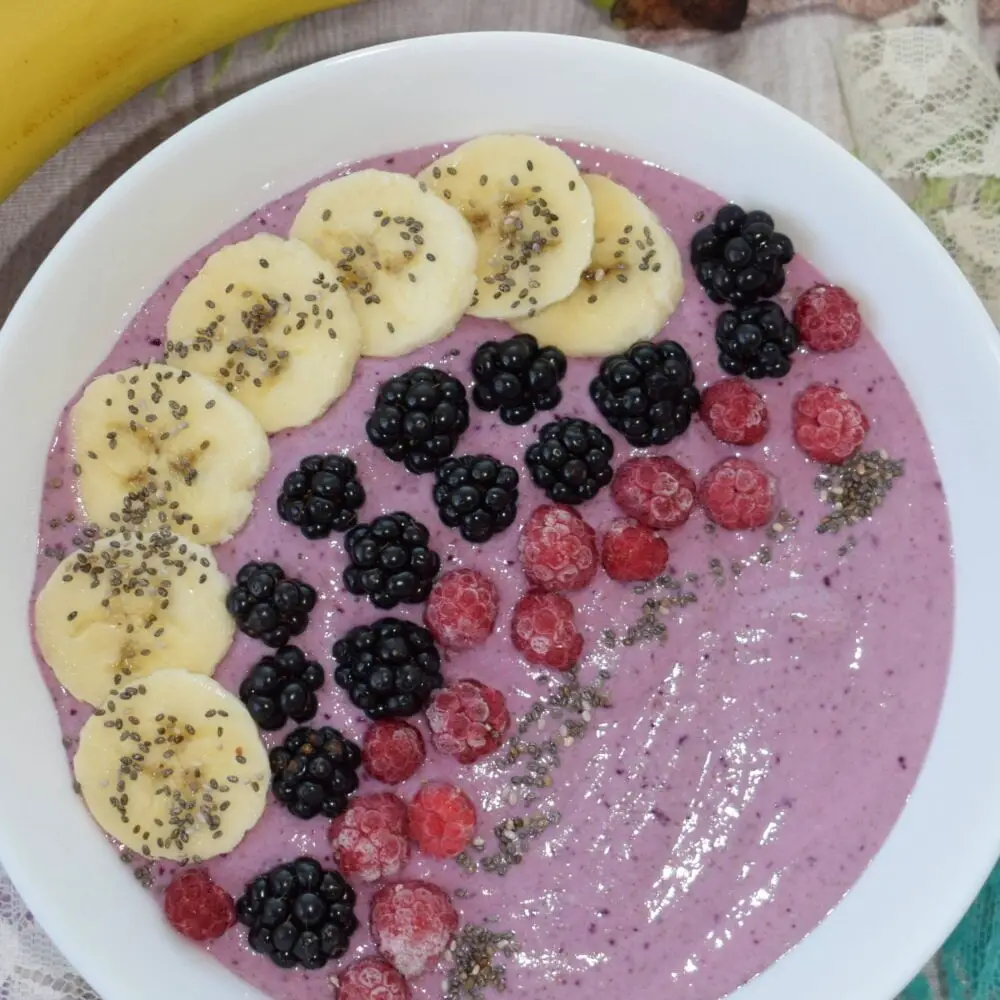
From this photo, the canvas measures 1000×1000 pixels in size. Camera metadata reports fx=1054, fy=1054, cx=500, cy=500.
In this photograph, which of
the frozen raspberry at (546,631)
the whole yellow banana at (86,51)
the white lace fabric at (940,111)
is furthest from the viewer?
the white lace fabric at (940,111)

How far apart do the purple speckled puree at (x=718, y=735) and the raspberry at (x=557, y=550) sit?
45 millimetres

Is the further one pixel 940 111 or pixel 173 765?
pixel 940 111

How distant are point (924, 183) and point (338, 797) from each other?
1.28m

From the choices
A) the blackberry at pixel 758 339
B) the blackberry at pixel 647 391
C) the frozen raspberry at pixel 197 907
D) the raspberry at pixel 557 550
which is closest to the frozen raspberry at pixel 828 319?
the blackberry at pixel 758 339

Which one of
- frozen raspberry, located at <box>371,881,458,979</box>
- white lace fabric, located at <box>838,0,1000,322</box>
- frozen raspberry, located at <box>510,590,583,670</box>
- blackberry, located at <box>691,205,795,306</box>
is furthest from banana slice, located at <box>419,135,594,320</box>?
frozen raspberry, located at <box>371,881,458,979</box>

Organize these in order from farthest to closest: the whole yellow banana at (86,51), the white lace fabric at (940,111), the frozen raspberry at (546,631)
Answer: the white lace fabric at (940,111)
the frozen raspberry at (546,631)
the whole yellow banana at (86,51)

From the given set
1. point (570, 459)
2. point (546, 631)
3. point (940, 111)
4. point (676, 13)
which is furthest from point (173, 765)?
point (940, 111)

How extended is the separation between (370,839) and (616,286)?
0.83 metres

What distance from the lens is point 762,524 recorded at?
1.51m

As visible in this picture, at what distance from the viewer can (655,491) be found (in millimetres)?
1452

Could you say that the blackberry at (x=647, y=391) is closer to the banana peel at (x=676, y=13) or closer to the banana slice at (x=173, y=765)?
the banana peel at (x=676, y=13)

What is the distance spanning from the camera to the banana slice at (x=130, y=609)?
1.44 metres

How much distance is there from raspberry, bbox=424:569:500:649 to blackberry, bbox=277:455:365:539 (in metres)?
0.17

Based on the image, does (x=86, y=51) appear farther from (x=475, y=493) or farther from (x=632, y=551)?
(x=632, y=551)
